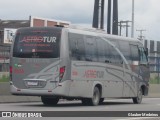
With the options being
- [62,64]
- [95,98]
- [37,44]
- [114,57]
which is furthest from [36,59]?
[114,57]

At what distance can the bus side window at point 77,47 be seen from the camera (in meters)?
25.6

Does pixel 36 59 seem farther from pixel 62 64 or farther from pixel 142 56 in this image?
pixel 142 56

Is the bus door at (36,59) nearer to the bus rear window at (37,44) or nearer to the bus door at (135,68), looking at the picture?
the bus rear window at (37,44)

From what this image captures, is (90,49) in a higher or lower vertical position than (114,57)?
higher

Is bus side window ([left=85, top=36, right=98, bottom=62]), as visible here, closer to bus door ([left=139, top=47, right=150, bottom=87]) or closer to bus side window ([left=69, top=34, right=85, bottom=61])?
bus side window ([left=69, top=34, right=85, bottom=61])

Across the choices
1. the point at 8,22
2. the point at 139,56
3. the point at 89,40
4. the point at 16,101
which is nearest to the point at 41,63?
the point at 89,40

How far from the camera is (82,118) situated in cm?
1955

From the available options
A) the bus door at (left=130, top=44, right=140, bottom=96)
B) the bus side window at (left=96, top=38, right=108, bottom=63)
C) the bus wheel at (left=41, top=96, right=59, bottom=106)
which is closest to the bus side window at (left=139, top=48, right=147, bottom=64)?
the bus door at (left=130, top=44, right=140, bottom=96)

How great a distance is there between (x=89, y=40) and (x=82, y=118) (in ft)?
26.2

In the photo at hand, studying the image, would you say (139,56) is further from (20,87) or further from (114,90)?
(20,87)

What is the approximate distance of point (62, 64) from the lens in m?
25.1

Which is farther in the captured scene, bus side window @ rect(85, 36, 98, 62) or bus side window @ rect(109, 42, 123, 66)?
bus side window @ rect(109, 42, 123, 66)

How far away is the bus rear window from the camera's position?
25281 mm

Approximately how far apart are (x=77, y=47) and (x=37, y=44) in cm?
171
